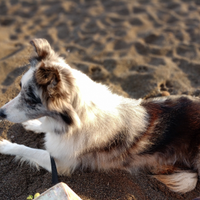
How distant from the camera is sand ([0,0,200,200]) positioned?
2453 millimetres

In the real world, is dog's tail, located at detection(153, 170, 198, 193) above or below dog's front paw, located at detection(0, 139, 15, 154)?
above

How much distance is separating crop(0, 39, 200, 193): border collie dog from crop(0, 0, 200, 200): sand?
0.18m

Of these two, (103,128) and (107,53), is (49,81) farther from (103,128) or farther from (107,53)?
(107,53)

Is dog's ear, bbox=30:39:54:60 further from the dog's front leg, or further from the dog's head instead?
the dog's front leg

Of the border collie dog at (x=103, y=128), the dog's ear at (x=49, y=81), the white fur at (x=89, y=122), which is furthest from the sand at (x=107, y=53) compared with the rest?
the dog's ear at (x=49, y=81)

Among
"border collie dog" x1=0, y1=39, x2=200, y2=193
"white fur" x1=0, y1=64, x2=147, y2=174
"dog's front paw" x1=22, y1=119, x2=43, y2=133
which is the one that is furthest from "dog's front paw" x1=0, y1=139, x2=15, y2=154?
"white fur" x1=0, y1=64, x2=147, y2=174

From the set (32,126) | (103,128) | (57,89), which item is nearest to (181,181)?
(103,128)

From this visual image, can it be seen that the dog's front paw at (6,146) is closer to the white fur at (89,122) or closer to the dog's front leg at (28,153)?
the dog's front leg at (28,153)

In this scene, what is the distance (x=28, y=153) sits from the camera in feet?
8.58

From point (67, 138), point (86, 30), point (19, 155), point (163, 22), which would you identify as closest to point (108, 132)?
point (67, 138)

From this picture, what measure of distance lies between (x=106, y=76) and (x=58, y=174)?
2.14 m

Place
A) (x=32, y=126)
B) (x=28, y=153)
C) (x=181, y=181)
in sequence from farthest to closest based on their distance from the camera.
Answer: (x=32, y=126)
(x=28, y=153)
(x=181, y=181)

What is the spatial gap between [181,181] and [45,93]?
190cm

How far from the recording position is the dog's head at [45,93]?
1.65m
